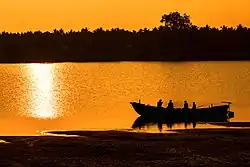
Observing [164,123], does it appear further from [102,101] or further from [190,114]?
[102,101]

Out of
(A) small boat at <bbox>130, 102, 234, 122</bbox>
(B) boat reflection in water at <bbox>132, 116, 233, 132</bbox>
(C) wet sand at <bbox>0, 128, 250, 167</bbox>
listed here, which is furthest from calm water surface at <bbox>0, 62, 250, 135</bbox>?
(C) wet sand at <bbox>0, 128, 250, 167</bbox>

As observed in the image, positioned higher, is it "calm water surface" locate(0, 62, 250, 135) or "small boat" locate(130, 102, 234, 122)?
"calm water surface" locate(0, 62, 250, 135)

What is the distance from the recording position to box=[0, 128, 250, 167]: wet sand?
91.5ft

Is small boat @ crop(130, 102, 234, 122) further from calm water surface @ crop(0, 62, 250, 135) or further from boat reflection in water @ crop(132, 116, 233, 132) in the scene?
calm water surface @ crop(0, 62, 250, 135)

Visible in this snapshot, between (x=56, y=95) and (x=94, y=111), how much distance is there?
28.1 metres

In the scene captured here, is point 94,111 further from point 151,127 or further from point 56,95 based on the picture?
point 56,95

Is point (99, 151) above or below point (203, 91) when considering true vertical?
below

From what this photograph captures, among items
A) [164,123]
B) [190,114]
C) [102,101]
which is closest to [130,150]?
[164,123]

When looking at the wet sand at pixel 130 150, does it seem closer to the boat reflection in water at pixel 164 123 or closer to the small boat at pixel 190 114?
the boat reflection in water at pixel 164 123

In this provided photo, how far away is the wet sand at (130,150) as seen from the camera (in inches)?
1097

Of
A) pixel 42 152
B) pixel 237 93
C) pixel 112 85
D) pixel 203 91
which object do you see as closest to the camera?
pixel 42 152

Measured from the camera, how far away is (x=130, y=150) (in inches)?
1224

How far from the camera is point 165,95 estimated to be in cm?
8462

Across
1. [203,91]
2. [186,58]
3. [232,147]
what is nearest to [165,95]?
[203,91]
